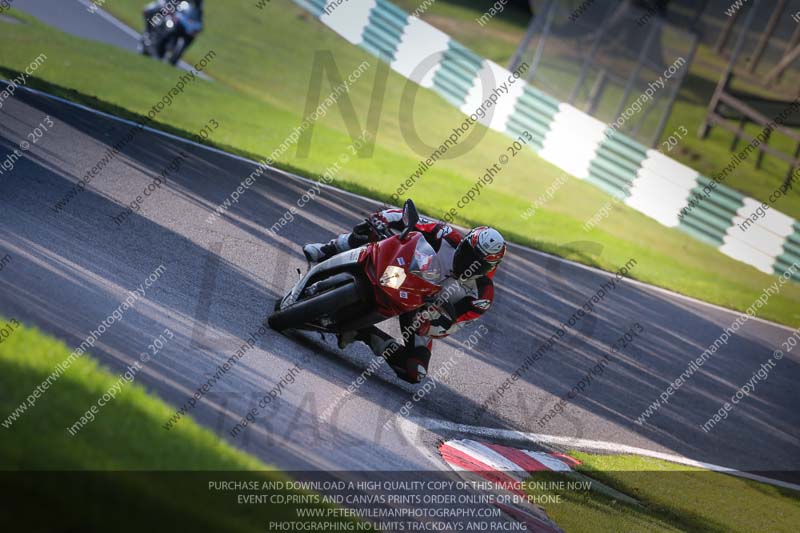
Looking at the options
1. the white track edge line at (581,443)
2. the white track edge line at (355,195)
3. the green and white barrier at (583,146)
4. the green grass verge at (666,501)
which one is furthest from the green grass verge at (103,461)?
the green and white barrier at (583,146)

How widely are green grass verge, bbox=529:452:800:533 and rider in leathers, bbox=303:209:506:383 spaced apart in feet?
5.46

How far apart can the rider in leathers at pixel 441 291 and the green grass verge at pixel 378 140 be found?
6.60m

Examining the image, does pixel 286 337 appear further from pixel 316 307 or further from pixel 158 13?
pixel 158 13

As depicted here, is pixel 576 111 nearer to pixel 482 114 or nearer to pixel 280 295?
pixel 482 114

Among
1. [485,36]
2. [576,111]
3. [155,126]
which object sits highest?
[485,36]

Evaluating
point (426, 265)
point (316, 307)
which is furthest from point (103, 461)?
point (426, 265)

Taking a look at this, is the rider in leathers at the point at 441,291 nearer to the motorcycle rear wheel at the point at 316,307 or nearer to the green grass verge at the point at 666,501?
the motorcycle rear wheel at the point at 316,307

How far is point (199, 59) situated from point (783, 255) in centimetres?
1464

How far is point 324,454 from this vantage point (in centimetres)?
708

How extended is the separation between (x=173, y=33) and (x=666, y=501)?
1593cm

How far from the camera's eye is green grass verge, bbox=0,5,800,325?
17.0m

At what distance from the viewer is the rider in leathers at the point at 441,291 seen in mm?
8219

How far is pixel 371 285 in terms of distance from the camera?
27.8ft

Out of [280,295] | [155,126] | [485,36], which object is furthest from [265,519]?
[485,36]
